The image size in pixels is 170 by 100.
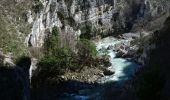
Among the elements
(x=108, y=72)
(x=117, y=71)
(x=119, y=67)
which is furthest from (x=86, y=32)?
(x=108, y=72)

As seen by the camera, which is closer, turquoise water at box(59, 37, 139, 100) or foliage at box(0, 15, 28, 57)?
foliage at box(0, 15, 28, 57)

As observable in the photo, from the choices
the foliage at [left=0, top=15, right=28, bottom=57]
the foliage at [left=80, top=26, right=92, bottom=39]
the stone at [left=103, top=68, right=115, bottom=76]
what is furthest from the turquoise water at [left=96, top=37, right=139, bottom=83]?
the foliage at [left=0, top=15, right=28, bottom=57]

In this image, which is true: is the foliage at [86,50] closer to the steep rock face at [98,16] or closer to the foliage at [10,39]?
the steep rock face at [98,16]

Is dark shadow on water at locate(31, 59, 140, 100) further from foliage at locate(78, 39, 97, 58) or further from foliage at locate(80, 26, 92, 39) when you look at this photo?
foliage at locate(80, 26, 92, 39)

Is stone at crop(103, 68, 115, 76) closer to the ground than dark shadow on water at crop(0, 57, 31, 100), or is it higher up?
higher up

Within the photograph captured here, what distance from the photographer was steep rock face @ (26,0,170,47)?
9994 cm

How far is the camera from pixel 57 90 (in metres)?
86.3

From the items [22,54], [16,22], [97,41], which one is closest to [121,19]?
[97,41]

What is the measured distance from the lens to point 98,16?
140000mm

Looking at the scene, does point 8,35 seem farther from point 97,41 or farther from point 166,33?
point 97,41

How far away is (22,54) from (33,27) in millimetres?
20156

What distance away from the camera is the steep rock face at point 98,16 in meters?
99.9

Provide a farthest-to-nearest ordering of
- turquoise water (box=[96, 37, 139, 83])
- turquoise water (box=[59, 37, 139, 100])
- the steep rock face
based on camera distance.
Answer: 1. the steep rock face
2. turquoise water (box=[96, 37, 139, 83])
3. turquoise water (box=[59, 37, 139, 100])

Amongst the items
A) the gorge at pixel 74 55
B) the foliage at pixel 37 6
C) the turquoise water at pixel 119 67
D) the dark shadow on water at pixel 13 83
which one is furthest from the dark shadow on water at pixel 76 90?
the dark shadow on water at pixel 13 83
